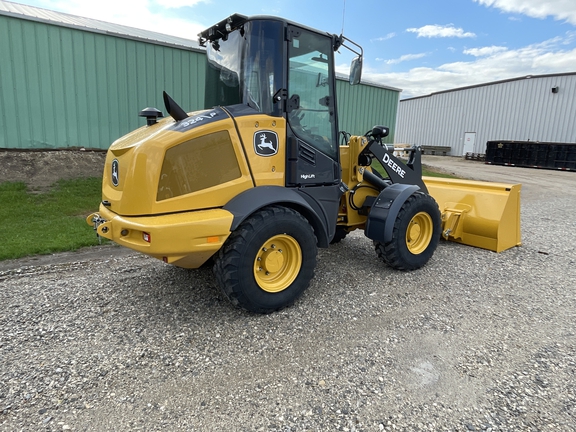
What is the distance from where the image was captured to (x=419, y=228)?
4840 millimetres

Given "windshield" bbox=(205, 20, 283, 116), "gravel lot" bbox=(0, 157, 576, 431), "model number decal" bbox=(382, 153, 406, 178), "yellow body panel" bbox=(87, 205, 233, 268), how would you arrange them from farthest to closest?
"model number decal" bbox=(382, 153, 406, 178), "windshield" bbox=(205, 20, 283, 116), "yellow body panel" bbox=(87, 205, 233, 268), "gravel lot" bbox=(0, 157, 576, 431)

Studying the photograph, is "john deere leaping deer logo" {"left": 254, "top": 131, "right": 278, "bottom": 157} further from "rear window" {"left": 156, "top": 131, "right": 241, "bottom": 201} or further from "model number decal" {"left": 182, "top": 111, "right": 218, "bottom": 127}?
"model number decal" {"left": 182, "top": 111, "right": 218, "bottom": 127}

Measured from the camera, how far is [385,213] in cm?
434

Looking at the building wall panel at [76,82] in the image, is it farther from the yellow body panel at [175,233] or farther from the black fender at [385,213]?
the black fender at [385,213]

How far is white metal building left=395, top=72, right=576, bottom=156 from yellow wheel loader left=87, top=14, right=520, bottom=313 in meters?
27.0

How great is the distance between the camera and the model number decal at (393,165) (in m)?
4.88

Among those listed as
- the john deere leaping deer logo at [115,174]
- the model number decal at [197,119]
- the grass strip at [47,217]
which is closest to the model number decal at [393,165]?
the model number decal at [197,119]

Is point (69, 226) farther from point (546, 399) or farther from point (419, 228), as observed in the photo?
point (546, 399)

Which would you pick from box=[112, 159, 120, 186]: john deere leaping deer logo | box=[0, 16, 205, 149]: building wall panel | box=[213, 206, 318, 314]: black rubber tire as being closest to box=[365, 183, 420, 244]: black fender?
box=[213, 206, 318, 314]: black rubber tire

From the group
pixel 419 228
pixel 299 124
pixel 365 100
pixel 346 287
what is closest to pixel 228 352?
pixel 346 287

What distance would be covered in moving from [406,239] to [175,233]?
113 inches

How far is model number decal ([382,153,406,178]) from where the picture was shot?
4879 mm

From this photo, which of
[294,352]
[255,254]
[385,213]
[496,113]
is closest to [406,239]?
[385,213]

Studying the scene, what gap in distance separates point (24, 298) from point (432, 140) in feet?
112
